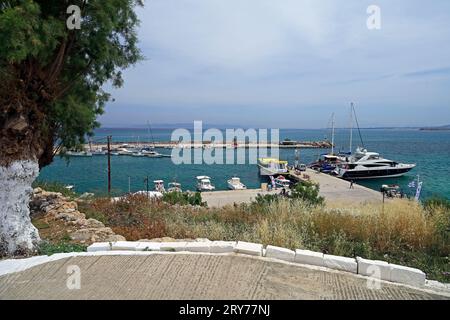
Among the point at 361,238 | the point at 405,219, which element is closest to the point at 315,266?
the point at 361,238

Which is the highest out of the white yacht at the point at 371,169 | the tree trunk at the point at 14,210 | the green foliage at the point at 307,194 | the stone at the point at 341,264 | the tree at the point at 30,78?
the tree at the point at 30,78

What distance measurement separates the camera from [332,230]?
686cm

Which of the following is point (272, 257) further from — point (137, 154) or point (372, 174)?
point (137, 154)

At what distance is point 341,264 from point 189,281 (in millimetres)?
2230

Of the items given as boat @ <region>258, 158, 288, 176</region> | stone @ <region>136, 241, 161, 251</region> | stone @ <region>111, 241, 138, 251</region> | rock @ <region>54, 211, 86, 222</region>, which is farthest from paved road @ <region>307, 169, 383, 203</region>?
stone @ <region>111, 241, 138, 251</region>

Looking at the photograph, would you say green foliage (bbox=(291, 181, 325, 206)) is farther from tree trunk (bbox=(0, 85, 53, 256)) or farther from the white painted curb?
tree trunk (bbox=(0, 85, 53, 256))

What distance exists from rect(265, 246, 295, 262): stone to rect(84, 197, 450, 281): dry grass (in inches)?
35.9

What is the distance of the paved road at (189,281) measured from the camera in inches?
158

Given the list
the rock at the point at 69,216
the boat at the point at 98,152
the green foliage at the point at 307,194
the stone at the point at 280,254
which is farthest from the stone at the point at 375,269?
the boat at the point at 98,152

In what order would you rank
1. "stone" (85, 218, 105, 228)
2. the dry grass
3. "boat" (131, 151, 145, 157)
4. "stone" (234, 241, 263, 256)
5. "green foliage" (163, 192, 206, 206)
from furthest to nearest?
"boat" (131, 151, 145, 157) → "green foliage" (163, 192, 206, 206) → "stone" (85, 218, 105, 228) → the dry grass → "stone" (234, 241, 263, 256)

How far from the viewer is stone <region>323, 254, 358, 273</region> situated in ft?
15.8

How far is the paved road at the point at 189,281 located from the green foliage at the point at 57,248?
61 centimetres

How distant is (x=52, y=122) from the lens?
860 centimetres

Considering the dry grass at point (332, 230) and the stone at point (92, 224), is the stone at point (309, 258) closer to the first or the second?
the dry grass at point (332, 230)
